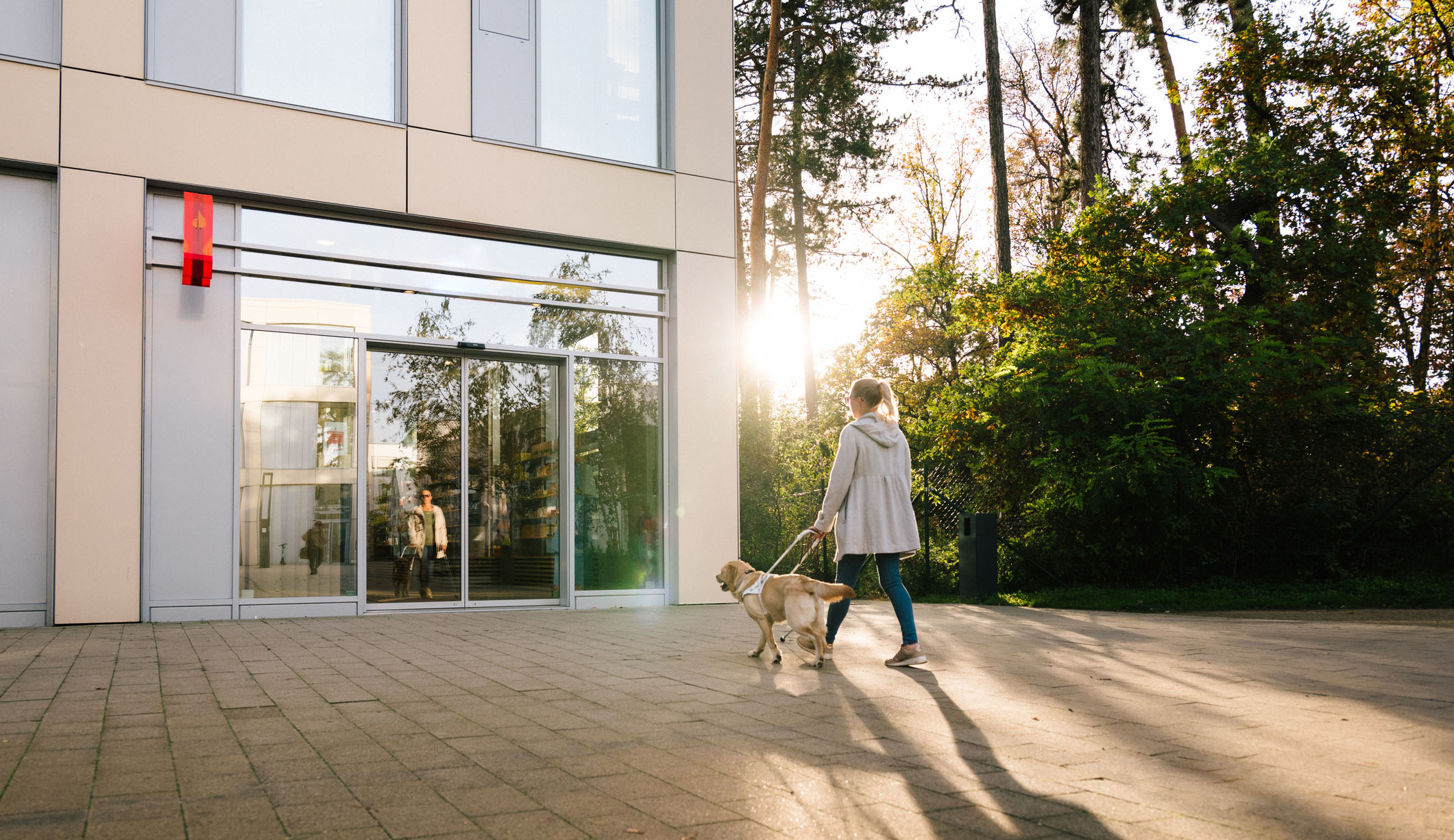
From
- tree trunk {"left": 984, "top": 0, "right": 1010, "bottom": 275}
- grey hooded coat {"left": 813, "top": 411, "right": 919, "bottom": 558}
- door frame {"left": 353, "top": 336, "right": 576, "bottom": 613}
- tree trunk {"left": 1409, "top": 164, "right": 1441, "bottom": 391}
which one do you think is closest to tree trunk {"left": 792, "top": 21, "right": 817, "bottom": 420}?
tree trunk {"left": 984, "top": 0, "right": 1010, "bottom": 275}

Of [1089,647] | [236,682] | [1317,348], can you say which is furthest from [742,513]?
[236,682]

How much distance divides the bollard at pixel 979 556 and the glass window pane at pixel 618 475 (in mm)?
4176

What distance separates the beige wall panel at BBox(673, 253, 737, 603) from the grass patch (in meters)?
3.85

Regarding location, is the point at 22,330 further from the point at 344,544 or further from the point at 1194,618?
the point at 1194,618

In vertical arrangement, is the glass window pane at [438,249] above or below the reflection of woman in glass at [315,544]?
above

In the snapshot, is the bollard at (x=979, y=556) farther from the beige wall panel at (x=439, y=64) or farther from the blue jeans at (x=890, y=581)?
the beige wall panel at (x=439, y=64)

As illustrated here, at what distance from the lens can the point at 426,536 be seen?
427 inches

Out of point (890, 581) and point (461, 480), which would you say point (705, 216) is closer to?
point (461, 480)

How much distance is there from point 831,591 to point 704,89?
8125 millimetres

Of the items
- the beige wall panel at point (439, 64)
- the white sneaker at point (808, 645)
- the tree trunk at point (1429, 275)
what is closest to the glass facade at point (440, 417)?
the beige wall panel at point (439, 64)

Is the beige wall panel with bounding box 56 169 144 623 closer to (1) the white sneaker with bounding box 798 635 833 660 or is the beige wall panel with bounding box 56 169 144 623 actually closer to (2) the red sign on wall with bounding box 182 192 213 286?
(2) the red sign on wall with bounding box 182 192 213 286

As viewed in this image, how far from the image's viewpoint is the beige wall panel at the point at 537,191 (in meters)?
10.8

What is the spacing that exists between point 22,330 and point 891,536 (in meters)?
7.91

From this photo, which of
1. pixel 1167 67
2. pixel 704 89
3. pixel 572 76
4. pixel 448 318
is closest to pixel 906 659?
pixel 448 318
